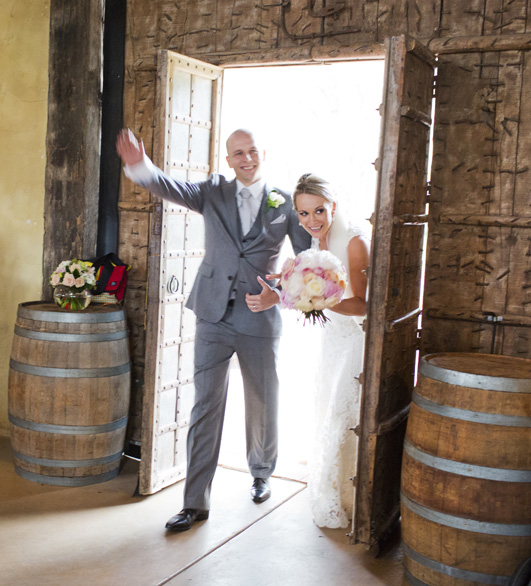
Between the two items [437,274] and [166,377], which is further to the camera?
[166,377]

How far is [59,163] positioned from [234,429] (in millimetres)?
2360

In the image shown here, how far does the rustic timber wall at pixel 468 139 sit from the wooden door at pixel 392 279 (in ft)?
0.53

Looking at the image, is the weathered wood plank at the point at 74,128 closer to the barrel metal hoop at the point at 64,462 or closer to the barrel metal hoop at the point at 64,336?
the barrel metal hoop at the point at 64,336

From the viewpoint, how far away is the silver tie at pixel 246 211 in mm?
4051

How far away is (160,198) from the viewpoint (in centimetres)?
409

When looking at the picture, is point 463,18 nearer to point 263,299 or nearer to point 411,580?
point 263,299

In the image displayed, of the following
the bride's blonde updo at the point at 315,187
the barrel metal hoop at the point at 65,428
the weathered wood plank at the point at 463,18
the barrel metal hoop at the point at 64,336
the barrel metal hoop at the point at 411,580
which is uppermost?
the weathered wood plank at the point at 463,18

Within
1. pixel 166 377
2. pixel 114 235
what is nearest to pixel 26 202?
pixel 114 235

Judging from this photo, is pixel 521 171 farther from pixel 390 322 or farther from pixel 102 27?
pixel 102 27

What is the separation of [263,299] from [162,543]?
1.33 meters

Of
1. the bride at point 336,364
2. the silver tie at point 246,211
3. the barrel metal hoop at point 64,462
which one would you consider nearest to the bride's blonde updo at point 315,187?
the bride at point 336,364

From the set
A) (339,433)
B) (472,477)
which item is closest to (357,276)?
(339,433)

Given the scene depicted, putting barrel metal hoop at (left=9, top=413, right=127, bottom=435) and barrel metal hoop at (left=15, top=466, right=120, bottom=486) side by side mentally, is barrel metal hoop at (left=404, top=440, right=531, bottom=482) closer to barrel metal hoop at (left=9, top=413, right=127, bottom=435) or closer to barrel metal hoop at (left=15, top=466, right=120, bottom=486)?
barrel metal hoop at (left=9, top=413, right=127, bottom=435)

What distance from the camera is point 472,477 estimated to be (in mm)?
2971
